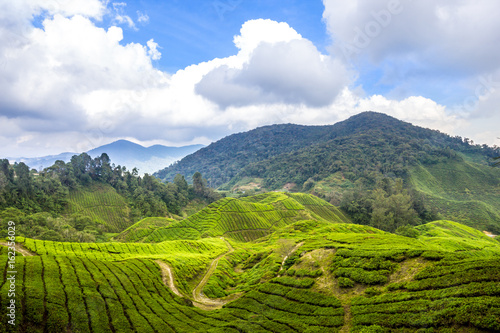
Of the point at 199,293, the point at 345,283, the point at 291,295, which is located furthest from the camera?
the point at 199,293

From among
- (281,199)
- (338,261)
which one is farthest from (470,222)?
(338,261)

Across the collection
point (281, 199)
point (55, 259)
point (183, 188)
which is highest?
point (183, 188)

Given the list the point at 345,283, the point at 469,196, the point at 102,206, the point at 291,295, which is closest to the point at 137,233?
the point at 102,206

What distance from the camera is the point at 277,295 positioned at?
27.4 m

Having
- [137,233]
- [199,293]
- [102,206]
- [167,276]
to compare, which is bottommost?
[199,293]

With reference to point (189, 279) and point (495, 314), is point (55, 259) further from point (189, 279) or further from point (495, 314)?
point (495, 314)

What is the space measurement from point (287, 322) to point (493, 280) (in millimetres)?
16385

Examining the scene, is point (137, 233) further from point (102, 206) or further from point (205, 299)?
point (205, 299)

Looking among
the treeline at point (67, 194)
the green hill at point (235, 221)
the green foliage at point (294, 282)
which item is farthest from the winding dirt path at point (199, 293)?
the treeline at point (67, 194)

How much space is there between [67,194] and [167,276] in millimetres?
137351

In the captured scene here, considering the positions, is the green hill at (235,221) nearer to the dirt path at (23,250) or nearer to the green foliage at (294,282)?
the dirt path at (23,250)

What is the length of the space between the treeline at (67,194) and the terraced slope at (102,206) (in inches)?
156

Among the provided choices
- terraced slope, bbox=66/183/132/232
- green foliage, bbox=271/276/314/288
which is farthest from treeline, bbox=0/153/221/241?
green foliage, bbox=271/276/314/288

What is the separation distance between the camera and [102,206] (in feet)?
464
